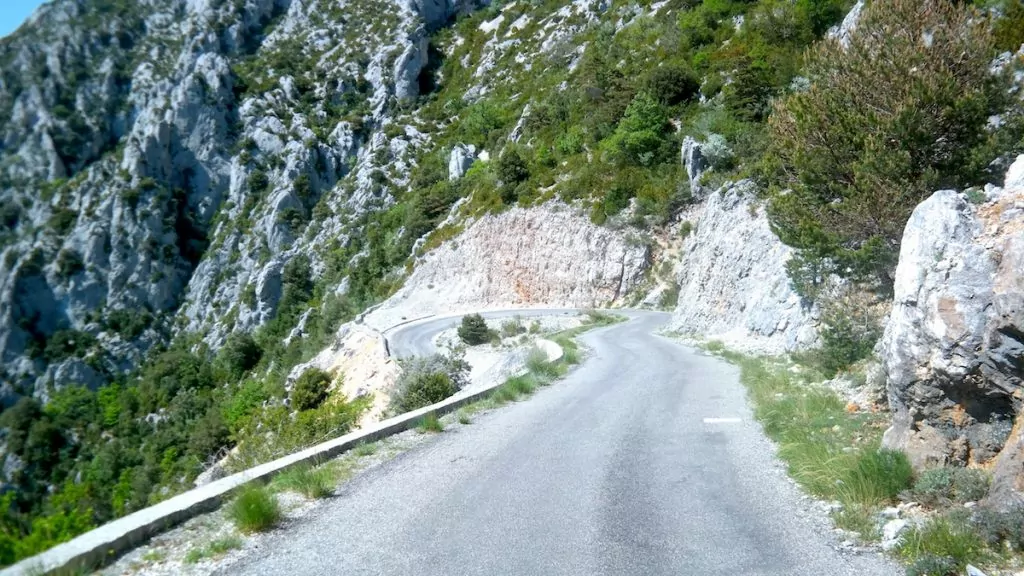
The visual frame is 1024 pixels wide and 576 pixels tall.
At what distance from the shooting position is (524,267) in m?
45.7

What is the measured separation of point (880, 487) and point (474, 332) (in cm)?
2467

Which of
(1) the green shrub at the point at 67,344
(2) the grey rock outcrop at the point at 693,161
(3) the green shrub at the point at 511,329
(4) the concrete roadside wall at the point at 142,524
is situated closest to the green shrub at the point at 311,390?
(3) the green shrub at the point at 511,329

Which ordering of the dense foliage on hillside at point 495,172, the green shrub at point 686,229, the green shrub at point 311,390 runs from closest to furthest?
the dense foliage on hillside at point 495,172 < the green shrub at point 311,390 < the green shrub at point 686,229

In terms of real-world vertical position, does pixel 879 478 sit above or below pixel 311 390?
above

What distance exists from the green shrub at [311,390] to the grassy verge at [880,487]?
19819mm

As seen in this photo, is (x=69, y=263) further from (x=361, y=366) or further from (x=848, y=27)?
(x=848, y=27)

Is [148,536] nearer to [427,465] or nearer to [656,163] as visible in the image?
[427,465]

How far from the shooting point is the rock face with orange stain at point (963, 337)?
4.83 meters

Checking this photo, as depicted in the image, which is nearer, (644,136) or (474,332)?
(474,332)

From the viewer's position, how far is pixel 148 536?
16.0 ft

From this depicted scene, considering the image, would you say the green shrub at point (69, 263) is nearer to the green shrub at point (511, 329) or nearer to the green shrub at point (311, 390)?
the green shrub at point (311, 390)

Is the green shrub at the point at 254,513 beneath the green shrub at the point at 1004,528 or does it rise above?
above

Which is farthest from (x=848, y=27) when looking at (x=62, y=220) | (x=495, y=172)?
(x=62, y=220)

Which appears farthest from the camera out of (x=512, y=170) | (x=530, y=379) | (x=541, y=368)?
(x=512, y=170)
